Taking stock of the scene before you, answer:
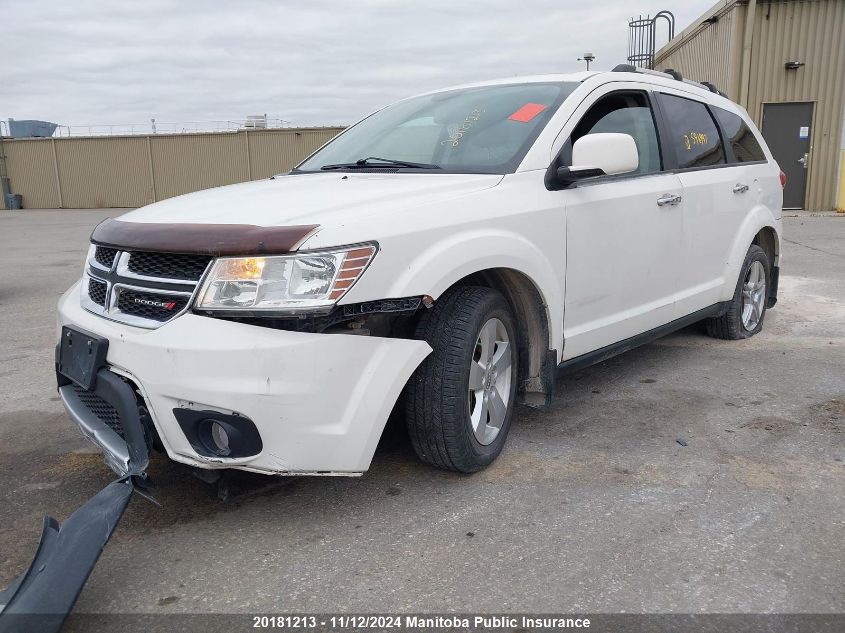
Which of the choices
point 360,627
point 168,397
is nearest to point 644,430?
point 360,627

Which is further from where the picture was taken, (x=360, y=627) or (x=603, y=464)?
(x=603, y=464)

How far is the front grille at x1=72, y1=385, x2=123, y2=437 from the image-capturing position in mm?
2719

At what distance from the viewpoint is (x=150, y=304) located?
2.59m

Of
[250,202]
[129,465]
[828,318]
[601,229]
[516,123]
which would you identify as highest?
[516,123]

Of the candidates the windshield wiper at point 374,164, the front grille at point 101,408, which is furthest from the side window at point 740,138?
the front grille at point 101,408

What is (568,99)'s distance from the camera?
3.53 meters

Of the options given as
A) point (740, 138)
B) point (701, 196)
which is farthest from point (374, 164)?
point (740, 138)

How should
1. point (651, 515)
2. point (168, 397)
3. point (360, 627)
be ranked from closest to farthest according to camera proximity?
point (360, 627) < point (168, 397) < point (651, 515)

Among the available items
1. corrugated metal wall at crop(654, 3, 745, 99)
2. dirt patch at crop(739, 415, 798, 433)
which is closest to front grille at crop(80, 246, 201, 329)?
dirt patch at crop(739, 415, 798, 433)

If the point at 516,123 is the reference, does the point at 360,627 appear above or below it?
below

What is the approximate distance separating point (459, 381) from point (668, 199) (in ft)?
6.17

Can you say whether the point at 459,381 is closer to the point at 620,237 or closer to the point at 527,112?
the point at 620,237

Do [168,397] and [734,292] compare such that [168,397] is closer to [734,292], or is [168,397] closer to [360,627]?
[360,627]

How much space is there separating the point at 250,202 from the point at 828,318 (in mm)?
5047
